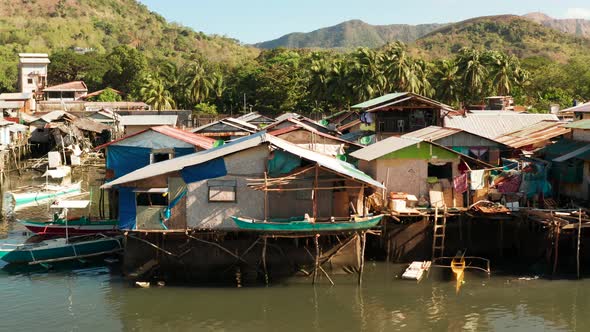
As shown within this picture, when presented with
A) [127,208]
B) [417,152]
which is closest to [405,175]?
[417,152]

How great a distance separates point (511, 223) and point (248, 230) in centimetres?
1083

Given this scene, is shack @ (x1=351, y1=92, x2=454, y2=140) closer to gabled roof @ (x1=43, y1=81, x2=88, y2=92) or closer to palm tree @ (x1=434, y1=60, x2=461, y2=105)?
palm tree @ (x1=434, y1=60, x2=461, y2=105)

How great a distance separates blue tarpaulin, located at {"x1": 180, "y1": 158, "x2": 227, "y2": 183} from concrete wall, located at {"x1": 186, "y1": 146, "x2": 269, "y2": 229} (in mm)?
176

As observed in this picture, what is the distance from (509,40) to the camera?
462ft

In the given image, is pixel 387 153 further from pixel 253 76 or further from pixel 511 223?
pixel 253 76

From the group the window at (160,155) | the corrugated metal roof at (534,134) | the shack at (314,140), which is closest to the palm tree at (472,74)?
the corrugated metal roof at (534,134)

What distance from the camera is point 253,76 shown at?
79562 mm

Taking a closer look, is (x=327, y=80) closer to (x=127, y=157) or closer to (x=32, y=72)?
(x=32, y=72)

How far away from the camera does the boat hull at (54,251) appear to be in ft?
84.6

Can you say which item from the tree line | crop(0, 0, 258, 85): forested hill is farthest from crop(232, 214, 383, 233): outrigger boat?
crop(0, 0, 258, 85): forested hill

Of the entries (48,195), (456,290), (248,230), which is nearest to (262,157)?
(248,230)

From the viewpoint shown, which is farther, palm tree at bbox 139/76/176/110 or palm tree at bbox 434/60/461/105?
palm tree at bbox 139/76/176/110

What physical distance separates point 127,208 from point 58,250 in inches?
163

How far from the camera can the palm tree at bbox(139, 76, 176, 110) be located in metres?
78.3
